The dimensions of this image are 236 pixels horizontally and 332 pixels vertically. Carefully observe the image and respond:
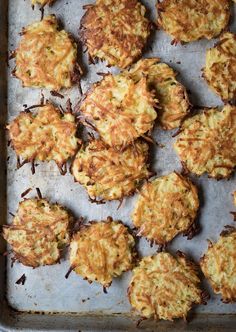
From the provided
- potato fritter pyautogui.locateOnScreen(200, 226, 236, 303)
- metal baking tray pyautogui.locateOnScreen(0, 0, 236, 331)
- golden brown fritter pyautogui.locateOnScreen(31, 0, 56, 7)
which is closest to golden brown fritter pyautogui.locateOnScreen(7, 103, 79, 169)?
metal baking tray pyautogui.locateOnScreen(0, 0, 236, 331)

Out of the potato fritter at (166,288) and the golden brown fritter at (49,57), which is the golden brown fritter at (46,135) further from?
the potato fritter at (166,288)

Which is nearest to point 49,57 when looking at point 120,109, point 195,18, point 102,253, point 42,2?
point 42,2

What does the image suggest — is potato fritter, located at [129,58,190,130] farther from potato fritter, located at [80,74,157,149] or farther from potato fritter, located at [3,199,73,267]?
potato fritter, located at [3,199,73,267]

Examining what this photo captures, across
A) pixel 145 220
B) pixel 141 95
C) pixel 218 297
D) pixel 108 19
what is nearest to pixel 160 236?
pixel 145 220

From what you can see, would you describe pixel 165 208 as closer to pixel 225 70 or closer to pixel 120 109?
pixel 120 109

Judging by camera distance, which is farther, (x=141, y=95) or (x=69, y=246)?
(x=69, y=246)

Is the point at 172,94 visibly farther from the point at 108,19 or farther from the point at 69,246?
the point at 69,246
